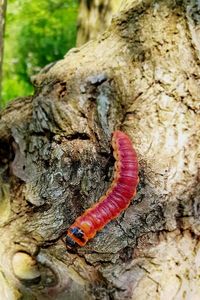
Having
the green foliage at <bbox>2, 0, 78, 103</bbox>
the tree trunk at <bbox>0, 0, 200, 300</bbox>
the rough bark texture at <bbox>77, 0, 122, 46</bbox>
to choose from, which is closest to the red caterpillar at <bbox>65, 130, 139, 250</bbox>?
the tree trunk at <bbox>0, 0, 200, 300</bbox>

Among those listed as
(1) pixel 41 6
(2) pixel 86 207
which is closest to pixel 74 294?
(2) pixel 86 207

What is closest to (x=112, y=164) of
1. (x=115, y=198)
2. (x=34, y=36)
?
(x=115, y=198)

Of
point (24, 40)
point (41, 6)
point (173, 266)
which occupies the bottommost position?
point (173, 266)

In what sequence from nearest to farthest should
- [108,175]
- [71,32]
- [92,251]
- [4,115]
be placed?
[92,251]
[108,175]
[4,115]
[71,32]

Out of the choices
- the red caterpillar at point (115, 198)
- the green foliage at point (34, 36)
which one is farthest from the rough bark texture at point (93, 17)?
the green foliage at point (34, 36)

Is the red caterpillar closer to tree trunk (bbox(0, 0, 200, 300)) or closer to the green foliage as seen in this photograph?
tree trunk (bbox(0, 0, 200, 300))

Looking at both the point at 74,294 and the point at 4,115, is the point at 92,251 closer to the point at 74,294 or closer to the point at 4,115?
the point at 74,294

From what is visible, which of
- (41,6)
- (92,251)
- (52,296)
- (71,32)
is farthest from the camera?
(41,6)

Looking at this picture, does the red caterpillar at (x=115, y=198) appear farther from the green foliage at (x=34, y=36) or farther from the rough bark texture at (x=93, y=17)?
the green foliage at (x=34, y=36)
